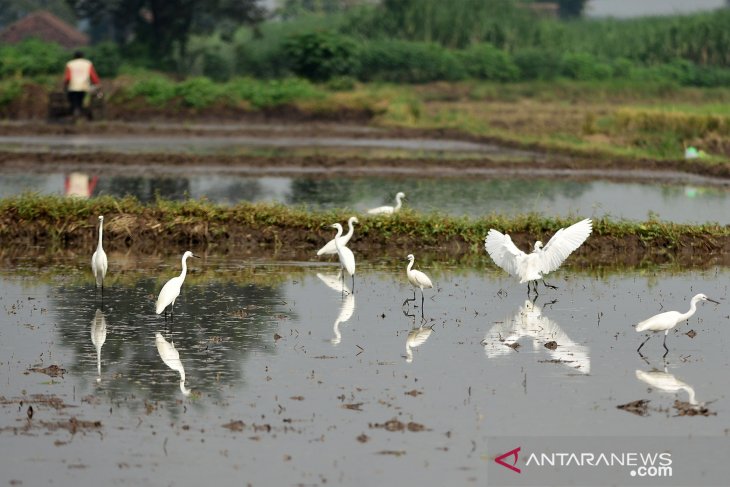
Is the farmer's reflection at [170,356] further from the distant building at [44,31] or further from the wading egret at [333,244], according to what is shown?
the distant building at [44,31]

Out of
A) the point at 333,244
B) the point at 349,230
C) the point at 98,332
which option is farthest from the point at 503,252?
the point at 98,332

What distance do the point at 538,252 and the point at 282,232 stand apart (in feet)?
14.4

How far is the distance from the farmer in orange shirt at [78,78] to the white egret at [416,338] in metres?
24.1

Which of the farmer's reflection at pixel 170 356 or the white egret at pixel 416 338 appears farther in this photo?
the white egret at pixel 416 338

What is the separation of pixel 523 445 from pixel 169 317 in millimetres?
5017

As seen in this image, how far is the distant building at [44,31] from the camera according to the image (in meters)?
75.7

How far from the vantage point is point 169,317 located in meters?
12.7

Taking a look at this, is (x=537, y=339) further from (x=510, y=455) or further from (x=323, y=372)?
(x=510, y=455)

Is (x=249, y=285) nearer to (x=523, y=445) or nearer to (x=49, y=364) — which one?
(x=49, y=364)

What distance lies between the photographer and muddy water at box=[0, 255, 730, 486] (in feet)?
27.1

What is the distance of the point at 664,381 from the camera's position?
1044cm

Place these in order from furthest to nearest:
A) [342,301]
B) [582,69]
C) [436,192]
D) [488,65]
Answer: [582,69]
[488,65]
[436,192]
[342,301]

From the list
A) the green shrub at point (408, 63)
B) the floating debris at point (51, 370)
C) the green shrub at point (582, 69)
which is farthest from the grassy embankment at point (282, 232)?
the green shrub at point (582, 69)

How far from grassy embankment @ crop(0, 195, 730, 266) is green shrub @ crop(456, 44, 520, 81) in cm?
3384
